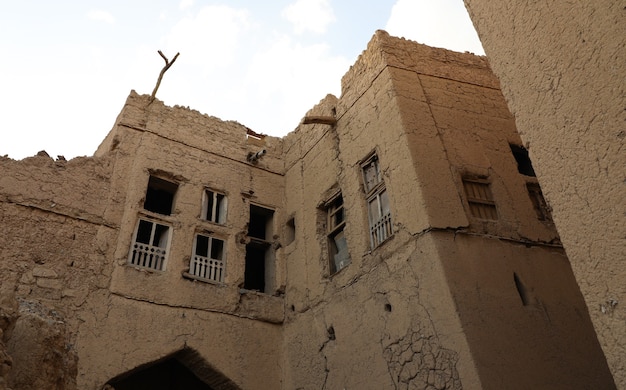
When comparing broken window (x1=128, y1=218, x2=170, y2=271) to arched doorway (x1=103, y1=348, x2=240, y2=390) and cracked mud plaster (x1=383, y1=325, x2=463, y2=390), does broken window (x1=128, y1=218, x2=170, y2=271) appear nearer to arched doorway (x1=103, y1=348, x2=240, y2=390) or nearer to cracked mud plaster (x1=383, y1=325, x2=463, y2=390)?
arched doorway (x1=103, y1=348, x2=240, y2=390)

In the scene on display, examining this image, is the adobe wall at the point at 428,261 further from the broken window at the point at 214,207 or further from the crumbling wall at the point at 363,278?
the broken window at the point at 214,207

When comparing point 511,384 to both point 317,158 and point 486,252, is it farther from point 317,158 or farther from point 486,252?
point 317,158

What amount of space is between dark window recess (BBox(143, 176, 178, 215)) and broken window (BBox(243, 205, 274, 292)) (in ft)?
6.21

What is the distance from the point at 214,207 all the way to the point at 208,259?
133cm

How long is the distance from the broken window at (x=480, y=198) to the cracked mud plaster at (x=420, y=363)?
7.43 ft

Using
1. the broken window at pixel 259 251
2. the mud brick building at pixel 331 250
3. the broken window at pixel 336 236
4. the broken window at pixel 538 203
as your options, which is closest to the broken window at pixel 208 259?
the mud brick building at pixel 331 250

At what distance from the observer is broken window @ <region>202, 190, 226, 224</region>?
35.4 feet

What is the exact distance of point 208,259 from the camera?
396 inches

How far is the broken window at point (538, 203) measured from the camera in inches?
337

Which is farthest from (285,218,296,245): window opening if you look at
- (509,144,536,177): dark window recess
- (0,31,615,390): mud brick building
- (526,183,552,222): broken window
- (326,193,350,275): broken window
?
(526,183,552,222): broken window

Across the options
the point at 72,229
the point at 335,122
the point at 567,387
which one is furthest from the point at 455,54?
the point at 72,229

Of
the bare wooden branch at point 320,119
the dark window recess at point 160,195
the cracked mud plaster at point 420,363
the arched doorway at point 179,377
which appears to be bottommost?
the cracked mud plaster at point 420,363

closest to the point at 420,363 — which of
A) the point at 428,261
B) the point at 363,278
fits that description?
the point at 428,261

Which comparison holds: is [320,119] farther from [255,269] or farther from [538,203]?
[538,203]
